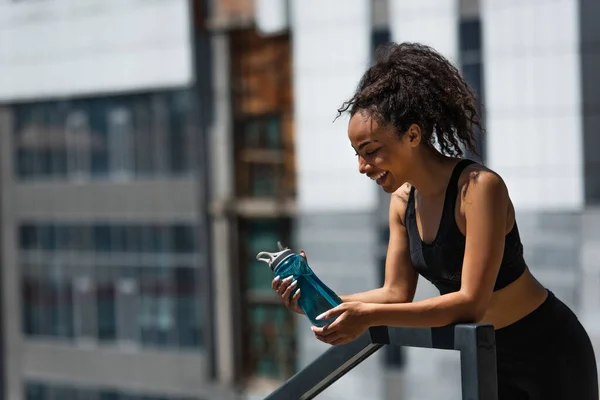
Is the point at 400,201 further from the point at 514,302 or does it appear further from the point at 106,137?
the point at 106,137

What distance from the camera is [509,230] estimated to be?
2686mm

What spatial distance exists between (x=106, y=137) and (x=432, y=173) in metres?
15.1

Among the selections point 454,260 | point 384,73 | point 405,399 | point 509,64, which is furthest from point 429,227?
point 405,399

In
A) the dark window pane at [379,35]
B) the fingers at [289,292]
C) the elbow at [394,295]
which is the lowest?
the elbow at [394,295]

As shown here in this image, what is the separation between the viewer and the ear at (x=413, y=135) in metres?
2.65

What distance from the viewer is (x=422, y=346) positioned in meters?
2.44

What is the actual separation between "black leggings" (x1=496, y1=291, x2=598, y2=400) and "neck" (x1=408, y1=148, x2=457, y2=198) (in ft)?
1.31

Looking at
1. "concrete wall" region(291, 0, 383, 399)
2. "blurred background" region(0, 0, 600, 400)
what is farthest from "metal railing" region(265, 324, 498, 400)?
"concrete wall" region(291, 0, 383, 399)

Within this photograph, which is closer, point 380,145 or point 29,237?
point 380,145

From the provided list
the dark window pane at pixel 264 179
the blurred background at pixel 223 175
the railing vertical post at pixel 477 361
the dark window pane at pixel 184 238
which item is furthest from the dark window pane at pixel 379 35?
the railing vertical post at pixel 477 361

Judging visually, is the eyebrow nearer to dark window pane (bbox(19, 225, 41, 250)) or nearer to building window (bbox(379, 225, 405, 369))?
building window (bbox(379, 225, 405, 369))

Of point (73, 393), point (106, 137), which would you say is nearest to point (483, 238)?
point (106, 137)

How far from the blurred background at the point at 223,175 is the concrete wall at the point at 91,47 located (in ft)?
0.12

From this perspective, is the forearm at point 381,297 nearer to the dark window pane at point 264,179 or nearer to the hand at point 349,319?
the hand at point 349,319
